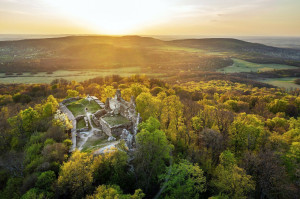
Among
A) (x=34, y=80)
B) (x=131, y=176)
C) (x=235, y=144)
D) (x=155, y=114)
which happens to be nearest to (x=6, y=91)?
(x=34, y=80)

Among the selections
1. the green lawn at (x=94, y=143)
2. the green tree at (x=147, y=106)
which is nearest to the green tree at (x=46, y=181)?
the green lawn at (x=94, y=143)

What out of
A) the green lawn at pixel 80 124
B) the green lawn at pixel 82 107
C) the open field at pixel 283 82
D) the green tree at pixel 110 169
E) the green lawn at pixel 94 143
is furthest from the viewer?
the open field at pixel 283 82

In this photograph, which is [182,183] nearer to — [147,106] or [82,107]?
[147,106]

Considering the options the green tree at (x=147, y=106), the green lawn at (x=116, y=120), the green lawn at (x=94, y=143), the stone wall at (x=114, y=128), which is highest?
the green tree at (x=147, y=106)

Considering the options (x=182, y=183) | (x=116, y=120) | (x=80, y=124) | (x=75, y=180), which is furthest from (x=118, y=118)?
(x=182, y=183)

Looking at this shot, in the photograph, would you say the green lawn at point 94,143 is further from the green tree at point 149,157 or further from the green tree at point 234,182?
the green tree at point 234,182

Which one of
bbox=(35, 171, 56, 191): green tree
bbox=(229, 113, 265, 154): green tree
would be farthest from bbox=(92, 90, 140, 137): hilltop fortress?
bbox=(229, 113, 265, 154): green tree
